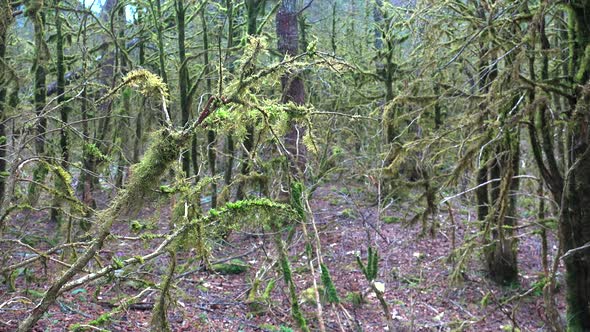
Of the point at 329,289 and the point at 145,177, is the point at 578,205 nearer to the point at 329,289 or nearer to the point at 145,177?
the point at 329,289

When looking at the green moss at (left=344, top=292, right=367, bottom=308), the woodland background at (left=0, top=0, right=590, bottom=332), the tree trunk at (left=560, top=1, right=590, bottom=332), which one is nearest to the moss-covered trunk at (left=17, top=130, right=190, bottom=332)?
the woodland background at (left=0, top=0, right=590, bottom=332)

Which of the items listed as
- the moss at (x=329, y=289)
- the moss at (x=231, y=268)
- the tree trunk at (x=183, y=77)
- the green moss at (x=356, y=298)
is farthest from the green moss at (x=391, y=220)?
the moss at (x=329, y=289)

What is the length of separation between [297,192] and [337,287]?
15.1ft

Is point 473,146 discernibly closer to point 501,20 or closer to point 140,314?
point 501,20

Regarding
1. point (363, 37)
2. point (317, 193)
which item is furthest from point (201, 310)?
point (363, 37)

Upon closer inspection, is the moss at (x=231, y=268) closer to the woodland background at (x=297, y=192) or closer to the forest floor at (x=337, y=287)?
the woodland background at (x=297, y=192)

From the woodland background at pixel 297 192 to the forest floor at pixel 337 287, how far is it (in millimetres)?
41

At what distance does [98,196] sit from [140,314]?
724cm

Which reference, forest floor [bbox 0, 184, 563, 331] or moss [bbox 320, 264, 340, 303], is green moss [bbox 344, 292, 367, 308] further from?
moss [bbox 320, 264, 340, 303]

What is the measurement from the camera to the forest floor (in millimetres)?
5732

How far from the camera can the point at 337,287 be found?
8133 mm

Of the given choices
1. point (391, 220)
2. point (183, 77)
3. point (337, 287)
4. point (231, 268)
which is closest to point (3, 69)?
point (183, 77)

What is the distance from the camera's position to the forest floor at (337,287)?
5732mm

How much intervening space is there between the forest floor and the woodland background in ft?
0.13
